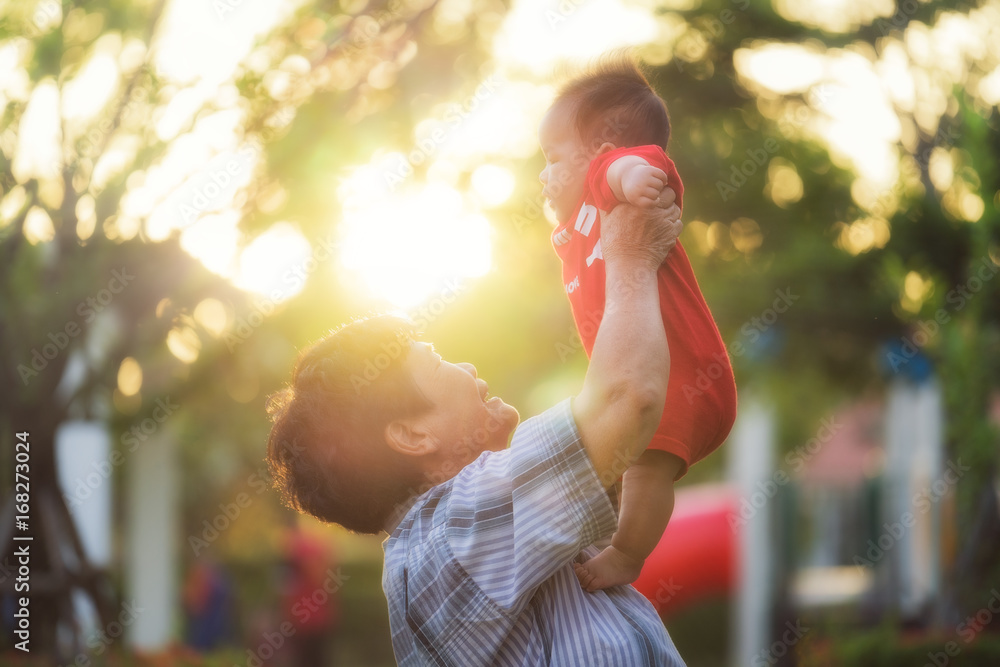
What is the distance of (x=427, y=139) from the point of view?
4836mm

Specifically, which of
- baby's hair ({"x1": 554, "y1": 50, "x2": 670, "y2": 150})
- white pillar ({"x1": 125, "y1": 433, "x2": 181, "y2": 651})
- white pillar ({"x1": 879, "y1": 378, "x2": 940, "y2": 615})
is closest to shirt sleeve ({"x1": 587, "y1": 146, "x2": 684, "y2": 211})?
baby's hair ({"x1": 554, "y1": 50, "x2": 670, "y2": 150})

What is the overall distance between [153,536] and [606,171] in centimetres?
931

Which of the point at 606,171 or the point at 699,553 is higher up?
the point at 606,171

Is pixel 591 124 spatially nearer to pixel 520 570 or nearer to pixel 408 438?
pixel 408 438

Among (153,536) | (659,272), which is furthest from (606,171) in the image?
(153,536)


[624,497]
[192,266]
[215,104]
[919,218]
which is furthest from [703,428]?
[919,218]

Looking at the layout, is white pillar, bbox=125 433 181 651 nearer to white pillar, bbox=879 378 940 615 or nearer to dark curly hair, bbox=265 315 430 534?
white pillar, bbox=879 378 940 615

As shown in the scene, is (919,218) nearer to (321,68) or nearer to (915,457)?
(321,68)

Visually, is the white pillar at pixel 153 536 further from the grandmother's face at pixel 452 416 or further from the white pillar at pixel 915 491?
the grandmother's face at pixel 452 416

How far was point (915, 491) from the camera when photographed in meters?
10.3

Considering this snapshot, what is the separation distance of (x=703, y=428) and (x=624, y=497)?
17 centimetres

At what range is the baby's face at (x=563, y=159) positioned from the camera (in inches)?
62.7

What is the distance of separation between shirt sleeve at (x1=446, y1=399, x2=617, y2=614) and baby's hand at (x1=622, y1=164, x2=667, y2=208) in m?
0.31

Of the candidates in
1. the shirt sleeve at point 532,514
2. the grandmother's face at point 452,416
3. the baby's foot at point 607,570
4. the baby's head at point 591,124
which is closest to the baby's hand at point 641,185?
the baby's head at point 591,124
